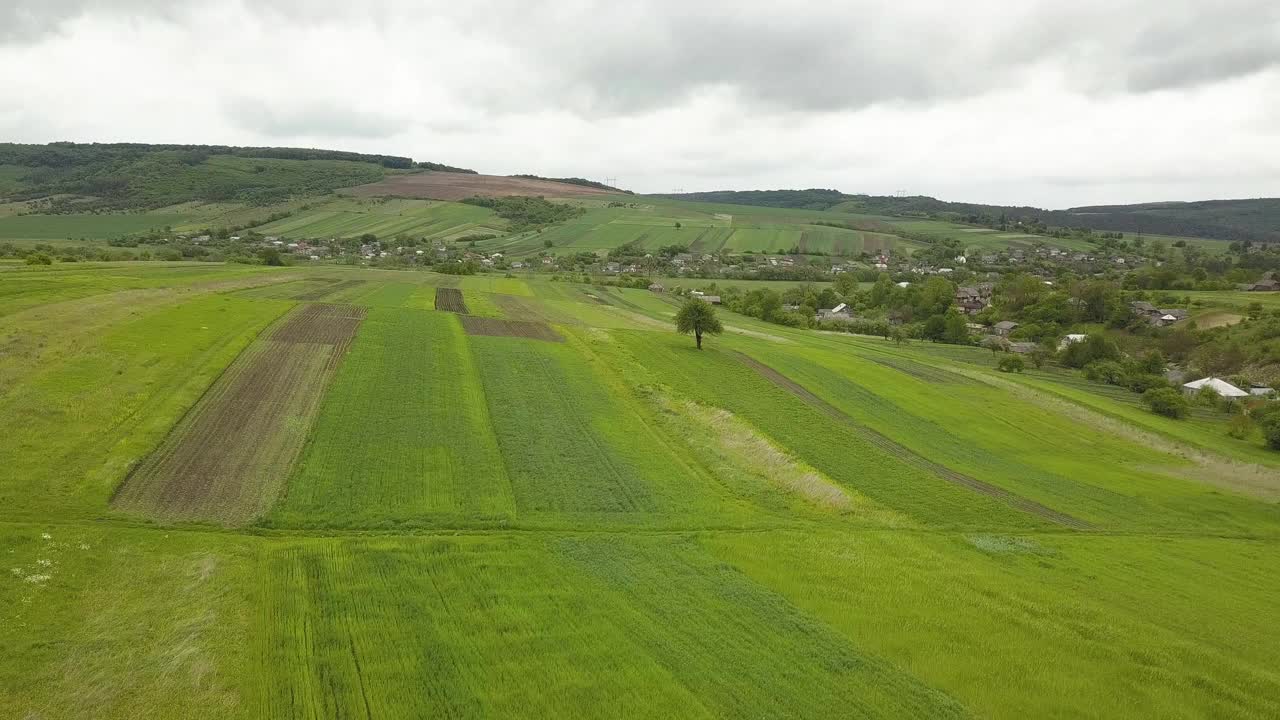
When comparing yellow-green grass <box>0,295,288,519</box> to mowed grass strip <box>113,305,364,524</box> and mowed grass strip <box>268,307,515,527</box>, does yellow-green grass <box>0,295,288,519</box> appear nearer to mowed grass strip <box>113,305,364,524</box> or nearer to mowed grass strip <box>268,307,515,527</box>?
mowed grass strip <box>113,305,364,524</box>

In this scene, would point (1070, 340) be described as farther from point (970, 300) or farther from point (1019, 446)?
point (1019, 446)

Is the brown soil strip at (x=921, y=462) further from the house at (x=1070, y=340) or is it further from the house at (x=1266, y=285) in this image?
the house at (x=1266, y=285)

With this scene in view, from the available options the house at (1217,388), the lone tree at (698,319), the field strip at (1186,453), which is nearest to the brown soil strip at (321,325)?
the lone tree at (698,319)

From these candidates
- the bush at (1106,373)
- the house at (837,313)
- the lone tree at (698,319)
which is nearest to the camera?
the lone tree at (698,319)

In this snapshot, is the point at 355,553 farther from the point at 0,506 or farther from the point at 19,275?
the point at 19,275

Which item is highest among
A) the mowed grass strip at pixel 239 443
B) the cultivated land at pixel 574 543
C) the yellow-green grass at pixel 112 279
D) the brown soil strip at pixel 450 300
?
the yellow-green grass at pixel 112 279

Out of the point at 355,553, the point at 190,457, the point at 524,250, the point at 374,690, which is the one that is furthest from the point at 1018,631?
the point at 524,250

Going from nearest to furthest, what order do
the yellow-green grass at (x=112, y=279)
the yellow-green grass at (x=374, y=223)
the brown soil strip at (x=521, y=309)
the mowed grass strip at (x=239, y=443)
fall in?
the mowed grass strip at (x=239, y=443) → the yellow-green grass at (x=112, y=279) → the brown soil strip at (x=521, y=309) → the yellow-green grass at (x=374, y=223)
